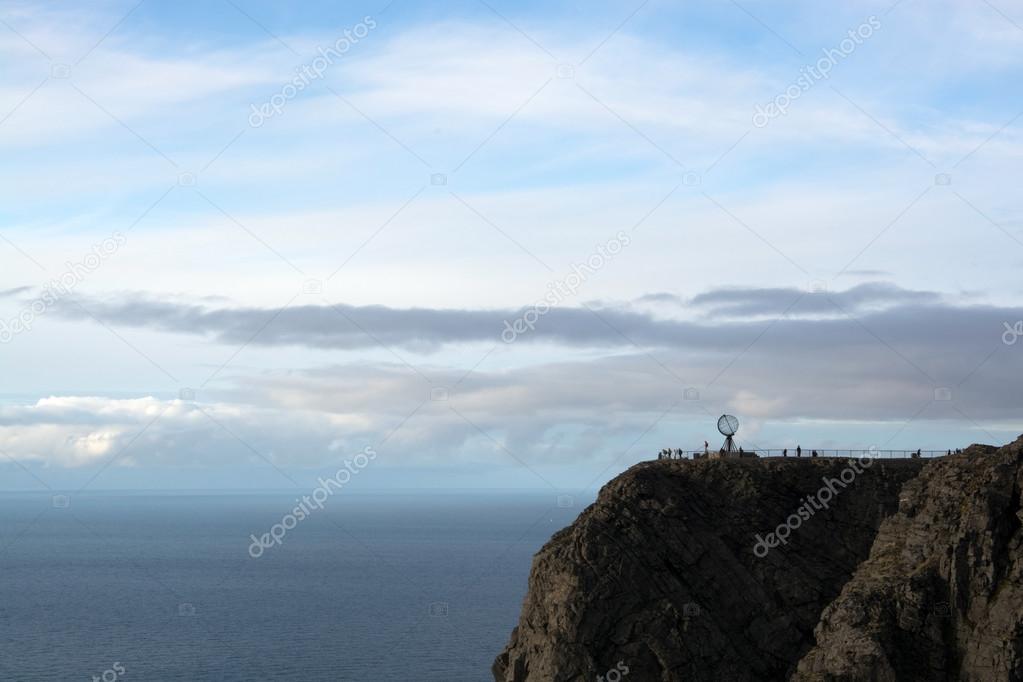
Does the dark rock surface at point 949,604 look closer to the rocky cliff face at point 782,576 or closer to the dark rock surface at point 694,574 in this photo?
the rocky cliff face at point 782,576

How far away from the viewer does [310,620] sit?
174000mm

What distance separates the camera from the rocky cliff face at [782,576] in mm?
55938

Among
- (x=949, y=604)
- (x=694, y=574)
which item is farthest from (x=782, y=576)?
(x=949, y=604)

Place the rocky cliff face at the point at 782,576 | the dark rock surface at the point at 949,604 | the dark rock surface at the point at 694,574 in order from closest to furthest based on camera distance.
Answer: the dark rock surface at the point at 949,604 → the rocky cliff face at the point at 782,576 → the dark rock surface at the point at 694,574

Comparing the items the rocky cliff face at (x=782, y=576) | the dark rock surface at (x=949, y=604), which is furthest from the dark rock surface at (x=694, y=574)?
the dark rock surface at (x=949, y=604)

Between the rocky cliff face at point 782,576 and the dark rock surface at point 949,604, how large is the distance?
75 millimetres

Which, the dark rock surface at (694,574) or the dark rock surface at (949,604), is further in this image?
the dark rock surface at (694,574)

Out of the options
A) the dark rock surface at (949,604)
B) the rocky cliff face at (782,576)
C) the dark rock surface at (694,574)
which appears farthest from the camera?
the dark rock surface at (694,574)

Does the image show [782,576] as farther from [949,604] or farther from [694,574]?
[949,604]

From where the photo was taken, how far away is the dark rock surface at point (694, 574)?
7944 cm

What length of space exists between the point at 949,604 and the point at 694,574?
29.0 metres

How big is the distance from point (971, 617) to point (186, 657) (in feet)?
356

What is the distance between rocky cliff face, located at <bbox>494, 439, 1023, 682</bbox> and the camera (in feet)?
184

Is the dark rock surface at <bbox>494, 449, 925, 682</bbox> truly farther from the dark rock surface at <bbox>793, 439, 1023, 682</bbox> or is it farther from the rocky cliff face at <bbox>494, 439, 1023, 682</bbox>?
the dark rock surface at <bbox>793, 439, 1023, 682</bbox>
